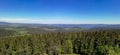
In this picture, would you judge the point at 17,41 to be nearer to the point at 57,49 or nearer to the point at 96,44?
the point at 57,49

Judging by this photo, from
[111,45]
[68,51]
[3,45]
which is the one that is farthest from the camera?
[68,51]

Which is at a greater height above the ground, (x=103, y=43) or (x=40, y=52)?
(x=103, y=43)

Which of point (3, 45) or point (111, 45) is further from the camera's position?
point (111, 45)

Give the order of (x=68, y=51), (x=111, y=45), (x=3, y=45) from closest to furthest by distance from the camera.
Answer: (x=3, y=45) < (x=111, y=45) < (x=68, y=51)

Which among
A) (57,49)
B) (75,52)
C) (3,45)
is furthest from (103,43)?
(3,45)

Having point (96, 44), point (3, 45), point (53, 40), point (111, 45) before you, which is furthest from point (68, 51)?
point (3, 45)

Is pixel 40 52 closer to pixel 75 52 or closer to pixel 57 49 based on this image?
pixel 57 49
